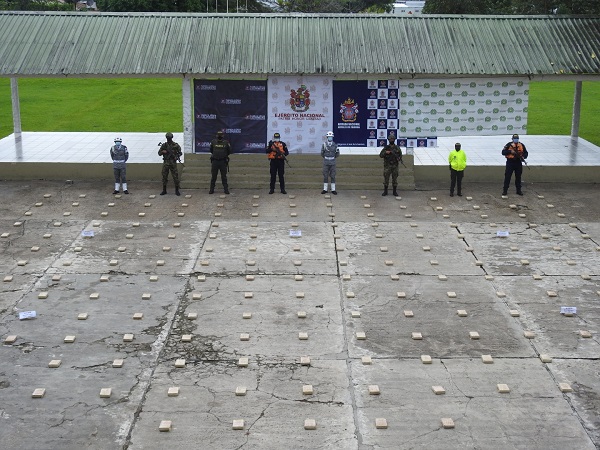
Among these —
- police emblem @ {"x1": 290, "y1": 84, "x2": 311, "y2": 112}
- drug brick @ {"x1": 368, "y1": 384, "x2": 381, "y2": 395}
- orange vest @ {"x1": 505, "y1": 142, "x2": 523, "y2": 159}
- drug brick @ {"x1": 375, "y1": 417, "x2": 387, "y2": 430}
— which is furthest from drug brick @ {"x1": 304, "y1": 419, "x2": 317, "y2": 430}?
police emblem @ {"x1": 290, "y1": 84, "x2": 311, "y2": 112}

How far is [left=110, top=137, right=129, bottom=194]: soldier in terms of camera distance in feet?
67.9

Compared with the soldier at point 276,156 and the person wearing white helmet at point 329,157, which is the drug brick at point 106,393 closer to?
the soldier at point 276,156

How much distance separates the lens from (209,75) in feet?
71.3

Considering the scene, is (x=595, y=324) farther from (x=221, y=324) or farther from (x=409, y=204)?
(x=409, y=204)

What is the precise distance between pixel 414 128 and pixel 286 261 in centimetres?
724

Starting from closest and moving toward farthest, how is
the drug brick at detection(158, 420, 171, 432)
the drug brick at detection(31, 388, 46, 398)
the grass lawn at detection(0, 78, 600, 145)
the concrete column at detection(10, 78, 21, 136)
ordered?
the drug brick at detection(158, 420, 171, 432), the drug brick at detection(31, 388, 46, 398), the concrete column at detection(10, 78, 21, 136), the grass lawn at detection(0, 78, 600, 145)

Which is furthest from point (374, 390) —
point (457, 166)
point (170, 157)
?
point (170, 157)

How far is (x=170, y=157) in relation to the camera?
2075 cm

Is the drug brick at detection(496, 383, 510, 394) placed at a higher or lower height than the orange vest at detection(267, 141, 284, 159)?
lower

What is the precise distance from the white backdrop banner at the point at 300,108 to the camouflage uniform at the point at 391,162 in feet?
6.45

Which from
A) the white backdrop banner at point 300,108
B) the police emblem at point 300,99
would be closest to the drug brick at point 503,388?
the white backdrop banner at point 300,108

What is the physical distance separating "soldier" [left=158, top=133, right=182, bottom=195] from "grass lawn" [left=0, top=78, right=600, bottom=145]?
6.22 metres

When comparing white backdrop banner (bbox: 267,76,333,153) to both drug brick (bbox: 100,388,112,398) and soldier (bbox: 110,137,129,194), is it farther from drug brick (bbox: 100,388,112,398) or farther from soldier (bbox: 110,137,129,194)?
drug brick (bbox: 100,388,112,398)

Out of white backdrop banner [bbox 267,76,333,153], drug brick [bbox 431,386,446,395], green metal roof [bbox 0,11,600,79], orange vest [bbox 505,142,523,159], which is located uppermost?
green metal roof [bbox 0,11,600,79]
